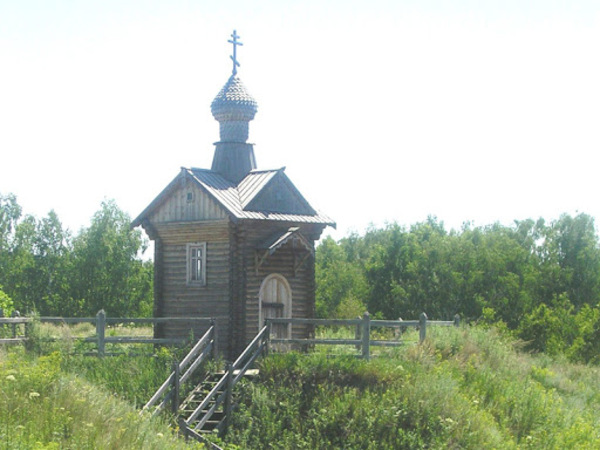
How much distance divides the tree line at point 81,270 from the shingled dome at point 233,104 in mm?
28476

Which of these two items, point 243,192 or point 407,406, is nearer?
point 407,406

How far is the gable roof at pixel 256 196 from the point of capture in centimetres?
2645

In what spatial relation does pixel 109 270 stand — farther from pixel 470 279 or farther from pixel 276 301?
pixel 276 301

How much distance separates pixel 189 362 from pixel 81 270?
35003 mm

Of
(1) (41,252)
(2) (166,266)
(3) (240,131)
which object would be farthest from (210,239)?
(1) (41,252)

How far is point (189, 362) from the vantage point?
75.5ft

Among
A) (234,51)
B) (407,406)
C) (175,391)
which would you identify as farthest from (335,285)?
(407,406)

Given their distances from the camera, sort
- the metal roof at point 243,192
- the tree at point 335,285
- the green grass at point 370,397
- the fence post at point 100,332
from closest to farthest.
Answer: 1. the green grass at point 370,397
2. the fence post at point 100,332
3. the metal roof at point 243,192
4. the tree at point 335,285

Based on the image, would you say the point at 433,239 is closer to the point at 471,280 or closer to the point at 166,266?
the point at 471,280

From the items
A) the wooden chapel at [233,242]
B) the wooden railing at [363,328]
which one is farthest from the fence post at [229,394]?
the wooden chapel at [233,242]

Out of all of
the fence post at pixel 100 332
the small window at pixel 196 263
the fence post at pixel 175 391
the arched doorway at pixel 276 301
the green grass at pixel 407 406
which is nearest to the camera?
the green grass at pixel 407 406

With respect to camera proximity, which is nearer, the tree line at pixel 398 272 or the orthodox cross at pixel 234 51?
the orthodox cross at pixel 234 51

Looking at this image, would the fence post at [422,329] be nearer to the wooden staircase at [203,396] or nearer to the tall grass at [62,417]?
the wooden staircase at [203,396]

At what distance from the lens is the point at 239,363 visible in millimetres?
24203
